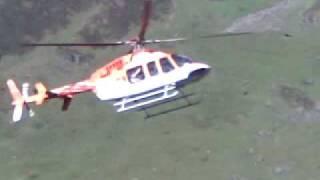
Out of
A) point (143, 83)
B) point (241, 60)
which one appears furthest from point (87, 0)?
point (143, 83)

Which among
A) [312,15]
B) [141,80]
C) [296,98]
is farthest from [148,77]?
[312,15]

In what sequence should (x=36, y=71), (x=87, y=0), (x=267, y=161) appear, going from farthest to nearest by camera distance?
(x=87, y=0)
(x=36, y=71)
(x=267, y=161)

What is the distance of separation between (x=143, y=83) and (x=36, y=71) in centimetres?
3925

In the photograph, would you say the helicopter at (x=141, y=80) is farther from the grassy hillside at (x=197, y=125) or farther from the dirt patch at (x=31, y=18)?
the dirt patch at (x=31, y=18)

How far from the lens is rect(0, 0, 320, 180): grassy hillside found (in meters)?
87.9

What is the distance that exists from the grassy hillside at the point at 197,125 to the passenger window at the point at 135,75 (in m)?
24.4

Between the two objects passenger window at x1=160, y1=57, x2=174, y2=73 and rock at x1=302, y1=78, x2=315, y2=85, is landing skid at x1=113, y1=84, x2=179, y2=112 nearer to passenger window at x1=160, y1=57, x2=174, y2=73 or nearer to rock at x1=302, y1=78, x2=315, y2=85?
passenger window at x1=160, y1=57, x2=174, y2=73

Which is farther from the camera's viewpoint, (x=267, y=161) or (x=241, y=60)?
(x=241, y=60)

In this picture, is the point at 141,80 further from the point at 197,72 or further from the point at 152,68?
the point at 197,72

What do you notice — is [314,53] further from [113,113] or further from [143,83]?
[143,83]

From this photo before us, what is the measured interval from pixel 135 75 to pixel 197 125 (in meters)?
29.9

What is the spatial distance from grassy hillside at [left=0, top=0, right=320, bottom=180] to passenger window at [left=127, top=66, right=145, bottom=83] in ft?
80.0

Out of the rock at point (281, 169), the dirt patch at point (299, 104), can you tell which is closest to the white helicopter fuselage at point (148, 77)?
the rock at point (281, 169)

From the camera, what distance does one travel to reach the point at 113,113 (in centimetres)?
9394
